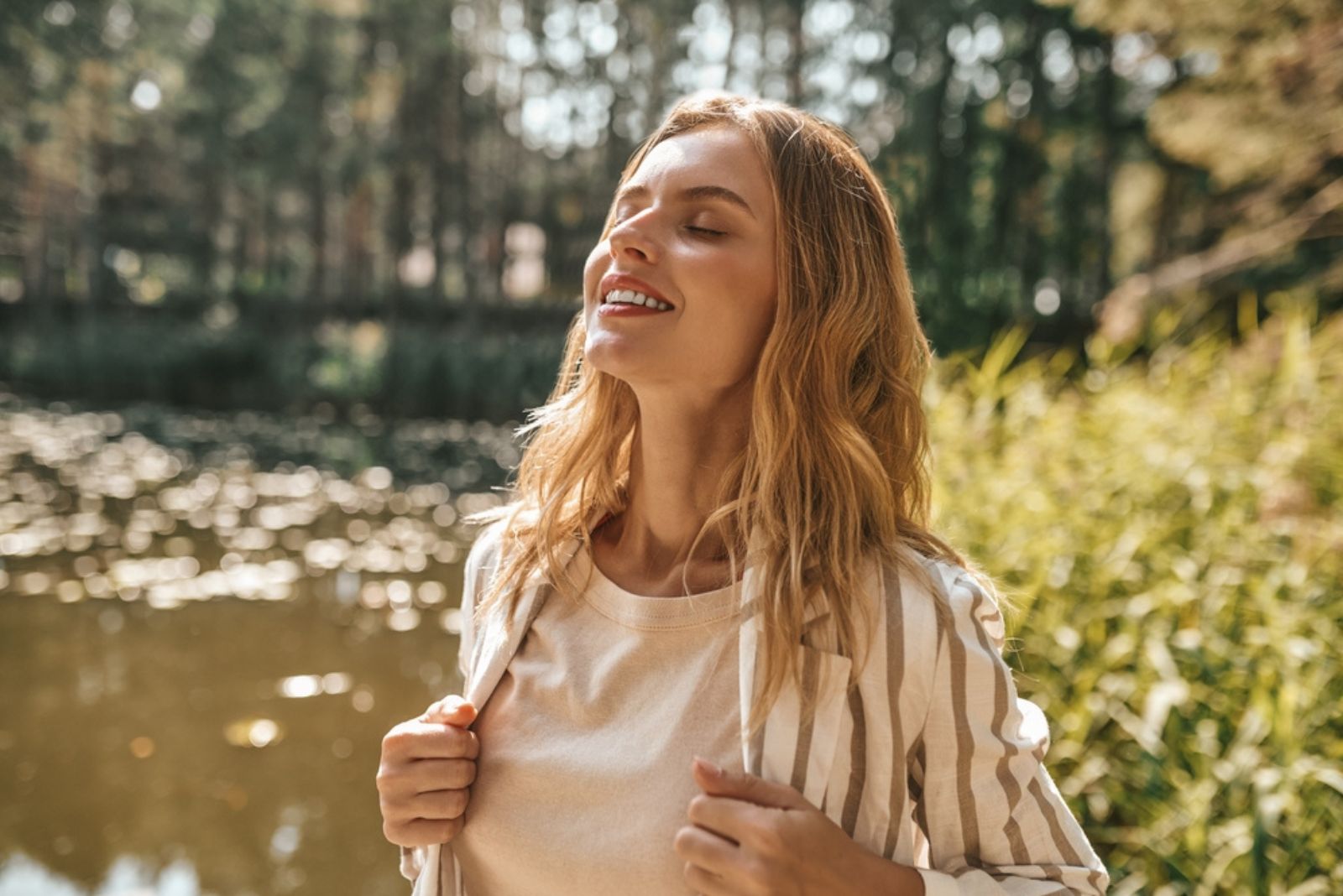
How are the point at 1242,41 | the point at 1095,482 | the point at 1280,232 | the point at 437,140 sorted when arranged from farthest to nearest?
the point at 437,140, the point at 1280,232, the point at 1242,41, the point at 1095,482

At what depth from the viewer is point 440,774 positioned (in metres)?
1.25

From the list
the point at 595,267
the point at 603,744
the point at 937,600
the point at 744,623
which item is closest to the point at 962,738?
the point at 937,600

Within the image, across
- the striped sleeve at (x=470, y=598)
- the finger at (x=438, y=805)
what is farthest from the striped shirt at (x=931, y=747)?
the striped sleeve at (x=470, y=598)

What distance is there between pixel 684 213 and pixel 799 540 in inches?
15.0

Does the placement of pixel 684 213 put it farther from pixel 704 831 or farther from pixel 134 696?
pixel 134 696

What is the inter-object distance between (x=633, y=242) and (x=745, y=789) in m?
0.58

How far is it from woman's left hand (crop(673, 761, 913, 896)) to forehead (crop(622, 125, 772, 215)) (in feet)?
2.00

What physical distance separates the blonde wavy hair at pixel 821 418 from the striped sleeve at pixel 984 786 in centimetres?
6

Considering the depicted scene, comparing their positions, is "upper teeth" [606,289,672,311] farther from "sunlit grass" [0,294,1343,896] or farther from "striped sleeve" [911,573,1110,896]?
"sunlit grass" [0,294,1343,896]

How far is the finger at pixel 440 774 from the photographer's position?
125cm

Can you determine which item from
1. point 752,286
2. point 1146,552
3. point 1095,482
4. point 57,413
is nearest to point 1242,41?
point 1095,482

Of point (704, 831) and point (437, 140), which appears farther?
point (437, 140)

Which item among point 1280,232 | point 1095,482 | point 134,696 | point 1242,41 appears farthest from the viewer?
point 1280,232

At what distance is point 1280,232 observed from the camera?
6668mm
